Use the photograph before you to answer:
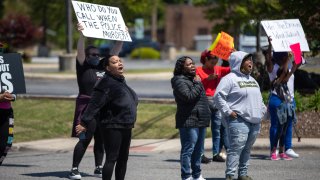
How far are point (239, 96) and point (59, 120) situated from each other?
7.40 m

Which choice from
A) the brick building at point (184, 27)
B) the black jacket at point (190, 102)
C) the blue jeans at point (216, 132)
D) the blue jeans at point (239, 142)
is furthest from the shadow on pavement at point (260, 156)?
the brick building at point (184, 27)

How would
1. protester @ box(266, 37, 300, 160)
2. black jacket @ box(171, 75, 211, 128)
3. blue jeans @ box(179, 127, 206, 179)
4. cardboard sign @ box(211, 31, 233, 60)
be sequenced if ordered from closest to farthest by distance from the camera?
black jacket @ box(171, 75, 211, 128) < blue jeans @ box(179, 127, 206, 179) < cardboard sign @ box(211, 31, 233, 60) < protester @ box(266, 37, 300, 160)

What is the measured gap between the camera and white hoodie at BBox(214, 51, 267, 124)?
1005cm

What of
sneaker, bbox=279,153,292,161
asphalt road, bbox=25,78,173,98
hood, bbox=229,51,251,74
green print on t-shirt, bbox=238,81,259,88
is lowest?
asphalt road, bbox=25,78,173,98

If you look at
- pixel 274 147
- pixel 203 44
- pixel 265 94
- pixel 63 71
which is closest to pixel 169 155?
pixel 274 147

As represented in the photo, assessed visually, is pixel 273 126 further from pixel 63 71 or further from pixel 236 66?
pixel 63 71

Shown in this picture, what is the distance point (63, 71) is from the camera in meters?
33.1

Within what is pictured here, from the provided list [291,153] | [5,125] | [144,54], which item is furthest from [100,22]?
[144,54]

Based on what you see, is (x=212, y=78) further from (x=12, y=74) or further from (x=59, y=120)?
(x=59, y=120)

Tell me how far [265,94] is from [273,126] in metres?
3.00

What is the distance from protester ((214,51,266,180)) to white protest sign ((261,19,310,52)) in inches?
83.4

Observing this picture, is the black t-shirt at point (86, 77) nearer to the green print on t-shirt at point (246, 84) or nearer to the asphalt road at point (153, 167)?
the asphalt road at point (153, 167)

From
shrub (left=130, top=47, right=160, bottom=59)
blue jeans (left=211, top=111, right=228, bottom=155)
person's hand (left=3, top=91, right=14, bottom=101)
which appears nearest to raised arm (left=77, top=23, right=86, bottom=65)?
person's hand (left=3, top=91, right=14, bottom=101)

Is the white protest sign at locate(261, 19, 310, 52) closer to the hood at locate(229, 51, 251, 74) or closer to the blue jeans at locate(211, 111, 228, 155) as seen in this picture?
the blue jeans at locate(211, 111, 228, 155)
